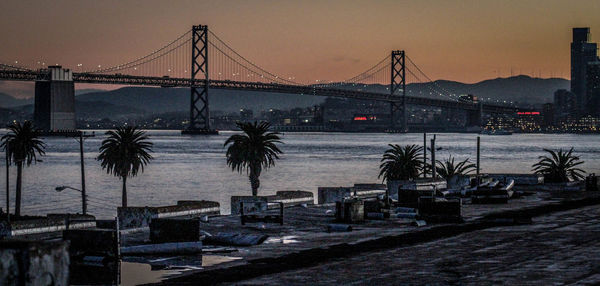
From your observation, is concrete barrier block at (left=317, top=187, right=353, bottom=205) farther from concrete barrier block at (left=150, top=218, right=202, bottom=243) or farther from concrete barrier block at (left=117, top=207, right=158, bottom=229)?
concrete barrier block at (left=150, top=218, right=202, bottom=243)

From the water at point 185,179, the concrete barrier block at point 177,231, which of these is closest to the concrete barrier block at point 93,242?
the concrete barrier block at point 177,231

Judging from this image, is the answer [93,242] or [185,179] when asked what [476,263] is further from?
[185,179]

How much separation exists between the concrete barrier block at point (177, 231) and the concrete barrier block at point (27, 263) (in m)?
8.06

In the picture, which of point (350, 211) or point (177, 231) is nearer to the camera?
point (177, 231)

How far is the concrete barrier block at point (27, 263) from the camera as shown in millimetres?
9180

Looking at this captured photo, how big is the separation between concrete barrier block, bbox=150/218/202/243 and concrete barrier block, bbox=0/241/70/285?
8059mm

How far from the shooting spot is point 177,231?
1758cm

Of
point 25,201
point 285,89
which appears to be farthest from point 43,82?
point 25,201

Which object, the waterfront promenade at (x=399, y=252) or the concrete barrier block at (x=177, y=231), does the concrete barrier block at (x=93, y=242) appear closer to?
the waterfront promenade at (x=399, y=252)

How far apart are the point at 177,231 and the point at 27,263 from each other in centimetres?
840

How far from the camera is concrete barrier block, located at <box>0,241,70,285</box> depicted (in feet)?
30.1

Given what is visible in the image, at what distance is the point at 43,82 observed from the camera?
19500 cm

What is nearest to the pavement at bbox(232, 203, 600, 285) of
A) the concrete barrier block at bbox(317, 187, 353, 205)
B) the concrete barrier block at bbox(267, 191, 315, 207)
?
Result: the concrete barrier block at bbox(267, 191, 315, 207)

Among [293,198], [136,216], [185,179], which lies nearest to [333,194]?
[293,198]
